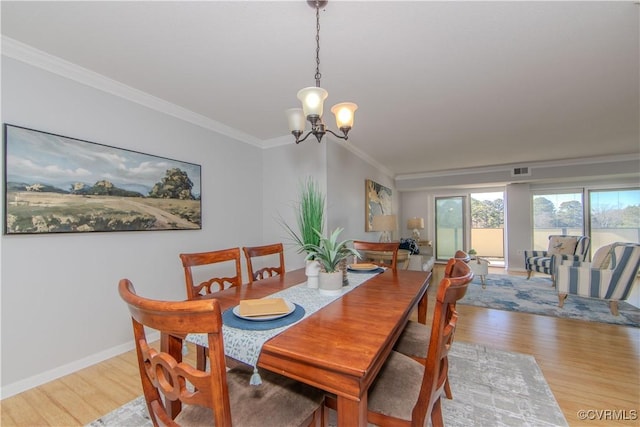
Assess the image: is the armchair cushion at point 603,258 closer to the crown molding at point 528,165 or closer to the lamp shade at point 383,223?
the crown molding at point 528,165

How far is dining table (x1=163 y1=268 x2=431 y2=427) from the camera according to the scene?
79cm

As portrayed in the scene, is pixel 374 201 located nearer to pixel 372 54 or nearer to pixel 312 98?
pixel 372 54

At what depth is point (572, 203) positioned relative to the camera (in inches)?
230

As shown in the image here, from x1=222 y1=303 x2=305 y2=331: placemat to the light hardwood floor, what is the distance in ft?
4.17

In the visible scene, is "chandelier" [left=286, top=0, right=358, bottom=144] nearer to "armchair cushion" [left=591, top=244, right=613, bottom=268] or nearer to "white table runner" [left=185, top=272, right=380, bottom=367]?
"white table runner" [left=185, top=272, right=380, bottom=367]

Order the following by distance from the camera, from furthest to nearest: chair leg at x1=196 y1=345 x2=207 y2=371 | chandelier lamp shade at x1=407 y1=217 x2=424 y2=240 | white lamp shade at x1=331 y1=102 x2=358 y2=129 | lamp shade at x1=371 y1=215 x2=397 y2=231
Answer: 1. chandelier lamp shade at x1=407 y1=217 x2=424 y2=240
2. lamp shade at x1=371 y1=215 x2=397 y2=231
3. white lamp shade at x1=331 y1=102 x2=358 y2=129
4. chair leg at x1=196 y1=345 x2=207 y2=371

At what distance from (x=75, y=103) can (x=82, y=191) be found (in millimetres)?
665

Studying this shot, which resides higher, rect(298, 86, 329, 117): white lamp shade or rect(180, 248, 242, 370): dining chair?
rect(298, 86, 329, 117): white lamp shade

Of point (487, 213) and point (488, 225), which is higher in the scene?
point (487, 213)

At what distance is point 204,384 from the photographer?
0.69 m

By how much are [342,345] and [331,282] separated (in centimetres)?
58

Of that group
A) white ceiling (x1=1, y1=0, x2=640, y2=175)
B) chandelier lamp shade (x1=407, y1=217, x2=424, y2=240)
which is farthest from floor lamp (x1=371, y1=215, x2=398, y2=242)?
chandelier lamp shade (x1=407, y1=217, x2=424, y2=240)

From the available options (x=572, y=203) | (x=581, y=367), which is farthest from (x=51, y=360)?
(x=572, y=203)

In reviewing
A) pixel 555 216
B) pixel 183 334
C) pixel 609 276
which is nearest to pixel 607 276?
pixel 609 276
